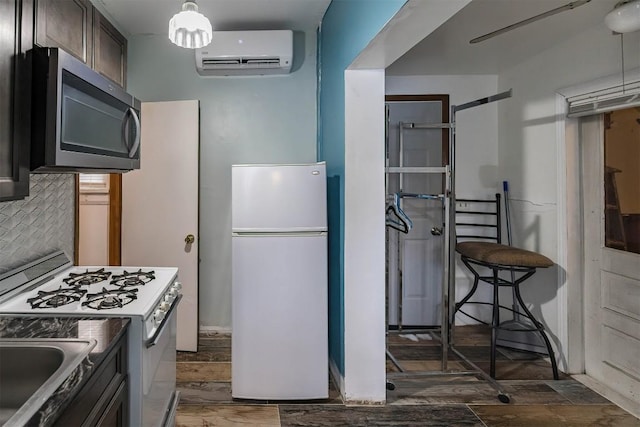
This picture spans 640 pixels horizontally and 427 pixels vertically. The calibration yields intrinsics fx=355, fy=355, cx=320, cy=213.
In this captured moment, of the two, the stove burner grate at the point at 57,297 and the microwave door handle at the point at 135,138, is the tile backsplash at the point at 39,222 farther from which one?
the microwave door handle at the point at 135,138

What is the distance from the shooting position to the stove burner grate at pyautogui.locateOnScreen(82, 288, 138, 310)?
1.35m

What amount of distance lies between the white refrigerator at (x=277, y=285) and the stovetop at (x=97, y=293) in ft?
1.60

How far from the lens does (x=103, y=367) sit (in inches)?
41.2

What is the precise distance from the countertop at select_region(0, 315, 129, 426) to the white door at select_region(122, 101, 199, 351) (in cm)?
156

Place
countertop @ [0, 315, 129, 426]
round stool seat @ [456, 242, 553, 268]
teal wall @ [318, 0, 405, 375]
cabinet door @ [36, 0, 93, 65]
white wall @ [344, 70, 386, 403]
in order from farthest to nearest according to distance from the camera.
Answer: round stool seat @ [456, 242, 553, 268], white wall @ [344, 70, 386, 403], teal wall @ [318, 0, 405, 375], cabinet door @ [36, 0, 93, 65], countertop @ [0, 315, 129, 426]

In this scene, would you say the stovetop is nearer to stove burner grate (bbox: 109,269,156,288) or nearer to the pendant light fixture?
stove burner grate (bbox: 109,269,156,288)

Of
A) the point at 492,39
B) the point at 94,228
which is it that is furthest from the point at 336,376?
the point at 492,39

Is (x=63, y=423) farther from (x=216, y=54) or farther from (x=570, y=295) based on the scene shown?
(x=570, y=295)

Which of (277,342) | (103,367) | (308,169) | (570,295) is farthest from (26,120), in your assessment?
(570,295)

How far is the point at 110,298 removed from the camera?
4.70 feet

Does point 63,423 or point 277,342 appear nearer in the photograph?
point 63,423

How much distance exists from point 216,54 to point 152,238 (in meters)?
1.52

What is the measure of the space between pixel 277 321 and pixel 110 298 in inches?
37.9

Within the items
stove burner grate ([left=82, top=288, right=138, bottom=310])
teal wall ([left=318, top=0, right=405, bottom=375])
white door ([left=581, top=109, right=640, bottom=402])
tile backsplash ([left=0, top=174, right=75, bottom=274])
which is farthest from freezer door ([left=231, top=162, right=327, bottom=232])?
white door ([left=581, top=109, right=640, bottom=402])
